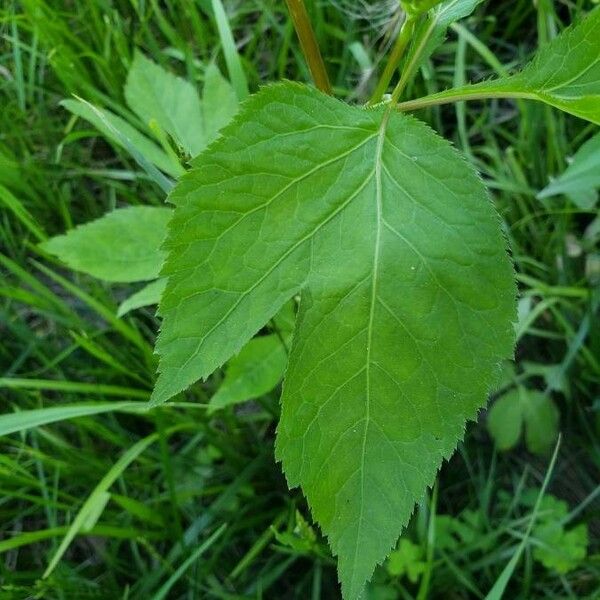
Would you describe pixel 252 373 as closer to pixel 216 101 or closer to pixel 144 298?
pixel 144 298

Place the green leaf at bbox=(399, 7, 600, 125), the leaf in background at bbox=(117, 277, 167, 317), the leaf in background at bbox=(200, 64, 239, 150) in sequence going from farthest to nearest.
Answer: the leaf in background at bbox=(200, 64, 239, 150)
the leaf in background at bbox=(117, 277, 167, 317)
the green leaf at bbox=(399, 7, 600, 125)

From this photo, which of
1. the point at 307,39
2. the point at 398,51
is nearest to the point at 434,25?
the point at 398,51

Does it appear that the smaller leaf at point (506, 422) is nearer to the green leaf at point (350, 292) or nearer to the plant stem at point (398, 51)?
the green leaf at point (350, 292)

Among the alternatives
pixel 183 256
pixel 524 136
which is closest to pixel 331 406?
pixel 183 256

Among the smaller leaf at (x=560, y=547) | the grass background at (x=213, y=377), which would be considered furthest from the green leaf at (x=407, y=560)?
the smaller leaf at (x=560, y=547)

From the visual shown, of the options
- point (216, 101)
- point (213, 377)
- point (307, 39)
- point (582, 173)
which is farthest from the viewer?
point (213, 377)

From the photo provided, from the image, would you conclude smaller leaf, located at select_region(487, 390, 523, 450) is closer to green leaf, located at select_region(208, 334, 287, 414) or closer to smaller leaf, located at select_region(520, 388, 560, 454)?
smaller leaf, located at select_region(520, 388, 560, 454)

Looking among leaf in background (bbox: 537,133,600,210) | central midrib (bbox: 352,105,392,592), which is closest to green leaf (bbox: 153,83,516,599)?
central midrib (bbox: 352,105,392,592)

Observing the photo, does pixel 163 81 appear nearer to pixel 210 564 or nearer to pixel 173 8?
pixel 173 8
